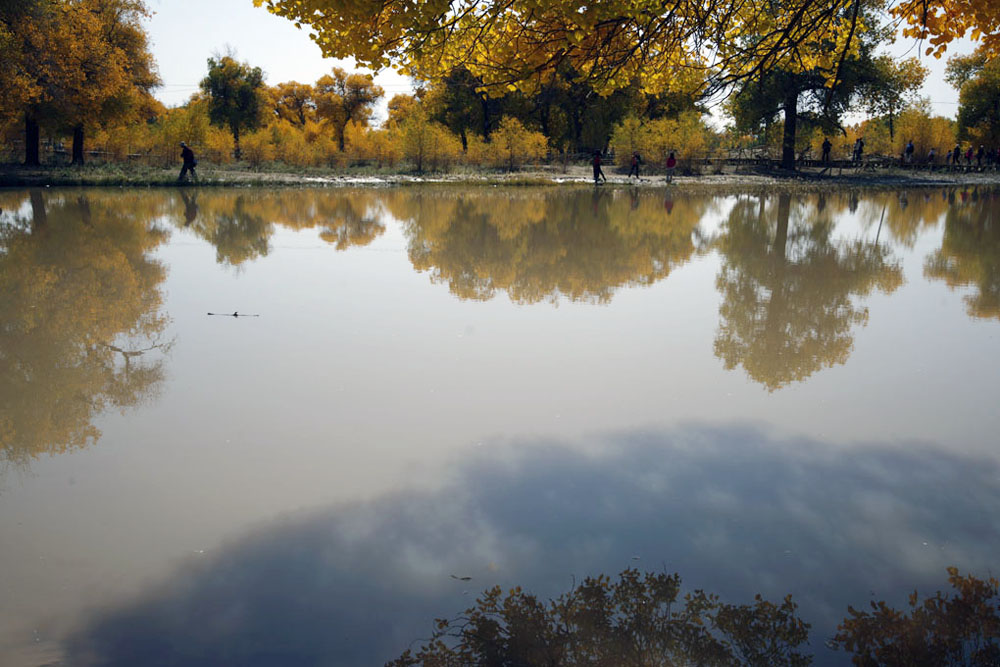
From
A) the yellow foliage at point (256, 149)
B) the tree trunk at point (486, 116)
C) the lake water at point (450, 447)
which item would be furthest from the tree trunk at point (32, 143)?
the tree trunk at point (486, 116)

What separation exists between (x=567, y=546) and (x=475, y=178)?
3422cm

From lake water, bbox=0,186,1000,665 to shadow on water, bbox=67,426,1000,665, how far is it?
2 cm

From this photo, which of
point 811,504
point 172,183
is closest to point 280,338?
point 811,504

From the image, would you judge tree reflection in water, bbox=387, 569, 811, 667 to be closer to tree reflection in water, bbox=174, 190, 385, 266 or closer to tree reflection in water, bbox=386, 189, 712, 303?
tree reflection in water, bbox=386, 189, 712, 303

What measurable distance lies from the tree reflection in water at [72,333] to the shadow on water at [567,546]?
6.98 feet

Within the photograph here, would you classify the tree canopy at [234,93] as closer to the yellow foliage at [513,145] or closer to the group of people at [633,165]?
the yellow foliage at [513,145]

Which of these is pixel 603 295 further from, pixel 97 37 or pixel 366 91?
pixel 366 91

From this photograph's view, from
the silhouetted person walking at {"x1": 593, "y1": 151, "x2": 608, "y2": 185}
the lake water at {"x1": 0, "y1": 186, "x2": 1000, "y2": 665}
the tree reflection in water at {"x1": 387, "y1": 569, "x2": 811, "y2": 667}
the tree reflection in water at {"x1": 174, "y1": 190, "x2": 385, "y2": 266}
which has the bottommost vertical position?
the tree reflection in water at {"x1": 387, "y1": 569, "x2": 811, "y2": 667}

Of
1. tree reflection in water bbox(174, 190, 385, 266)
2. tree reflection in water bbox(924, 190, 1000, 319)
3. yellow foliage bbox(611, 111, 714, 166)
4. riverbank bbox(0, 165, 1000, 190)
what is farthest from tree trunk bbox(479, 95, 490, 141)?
tree reflection in water bbox(924, 190, 1000, 319)

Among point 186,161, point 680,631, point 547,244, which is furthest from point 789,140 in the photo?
point 680,631

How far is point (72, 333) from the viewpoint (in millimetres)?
7047

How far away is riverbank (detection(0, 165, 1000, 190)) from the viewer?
100 feet

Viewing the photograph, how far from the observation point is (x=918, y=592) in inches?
122

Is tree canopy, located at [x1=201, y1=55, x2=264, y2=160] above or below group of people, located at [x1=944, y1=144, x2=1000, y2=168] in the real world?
above
